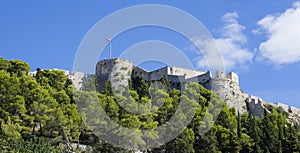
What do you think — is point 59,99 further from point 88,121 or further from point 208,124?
point 208,124

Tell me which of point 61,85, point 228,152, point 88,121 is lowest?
point 228,152

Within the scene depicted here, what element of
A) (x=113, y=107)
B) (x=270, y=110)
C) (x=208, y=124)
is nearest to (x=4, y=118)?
(x=113, y=107)

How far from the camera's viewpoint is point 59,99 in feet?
111

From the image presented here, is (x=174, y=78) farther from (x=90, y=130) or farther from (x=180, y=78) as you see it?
(x=90, y=130)

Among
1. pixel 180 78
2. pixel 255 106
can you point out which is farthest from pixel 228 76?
pixel 180 78

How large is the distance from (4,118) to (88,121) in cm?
497

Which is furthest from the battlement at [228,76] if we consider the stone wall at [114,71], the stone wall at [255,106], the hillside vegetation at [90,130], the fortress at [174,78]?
the hillside vegetation at [90,130]

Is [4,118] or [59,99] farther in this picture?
[59,99]

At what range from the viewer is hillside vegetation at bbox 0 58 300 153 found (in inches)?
1180

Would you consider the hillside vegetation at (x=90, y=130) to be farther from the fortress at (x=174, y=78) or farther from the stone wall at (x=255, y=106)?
the stone wall at (x=255, y=106)

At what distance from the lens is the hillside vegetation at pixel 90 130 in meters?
30.0

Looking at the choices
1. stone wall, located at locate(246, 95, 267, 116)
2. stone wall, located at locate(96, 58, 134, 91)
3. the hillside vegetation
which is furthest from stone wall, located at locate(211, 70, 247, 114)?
the hillside vegetation

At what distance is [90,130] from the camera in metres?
32.1

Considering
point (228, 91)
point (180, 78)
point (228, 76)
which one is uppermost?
point (228, 76)
